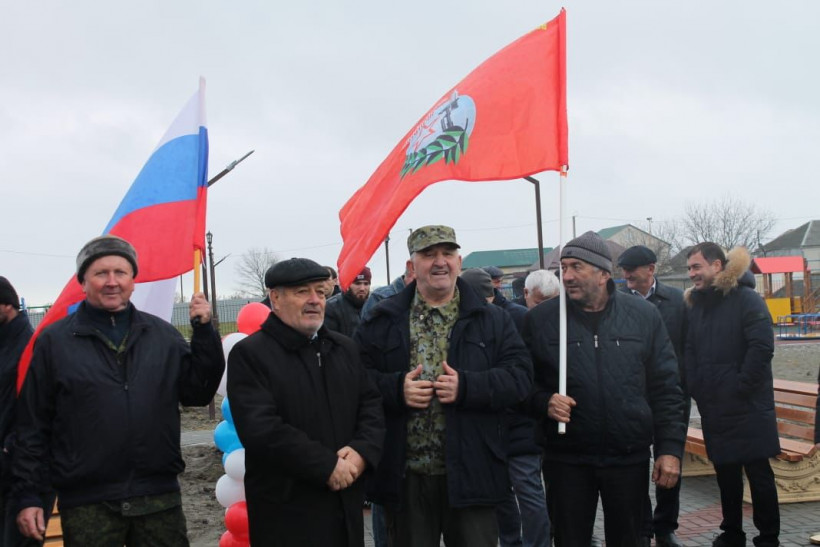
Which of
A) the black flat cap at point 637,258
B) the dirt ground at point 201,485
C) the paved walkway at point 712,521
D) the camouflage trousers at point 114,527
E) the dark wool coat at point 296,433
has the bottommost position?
the dirt ground at point 201,485

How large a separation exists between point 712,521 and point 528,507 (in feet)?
6.74

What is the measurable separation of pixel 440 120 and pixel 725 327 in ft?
8.41

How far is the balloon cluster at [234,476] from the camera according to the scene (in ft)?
16.5

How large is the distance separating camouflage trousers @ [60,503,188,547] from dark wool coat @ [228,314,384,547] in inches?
16.6

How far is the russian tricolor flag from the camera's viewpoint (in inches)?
155

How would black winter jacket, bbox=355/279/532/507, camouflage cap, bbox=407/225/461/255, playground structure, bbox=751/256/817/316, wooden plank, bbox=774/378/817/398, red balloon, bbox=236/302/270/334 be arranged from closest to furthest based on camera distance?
black winter jacket, bbox=355/279/532/507 → camouflage cap, bbox=407/225/461/255 → red balloon, bbox=236/302/270/334 → wooden plank, bbox=774/378/817/398 → playground structure, bbox=751/256/817/316

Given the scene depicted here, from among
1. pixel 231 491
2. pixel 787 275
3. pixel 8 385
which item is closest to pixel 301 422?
pixel 8 385

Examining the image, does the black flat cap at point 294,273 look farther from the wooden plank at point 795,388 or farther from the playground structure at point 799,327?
the playground structure at point 799,327

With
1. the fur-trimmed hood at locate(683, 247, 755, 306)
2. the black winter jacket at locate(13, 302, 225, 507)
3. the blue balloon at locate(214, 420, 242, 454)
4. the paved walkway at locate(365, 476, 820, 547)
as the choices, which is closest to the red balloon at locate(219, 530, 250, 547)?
the blue balloon at locate(214, 420, 242, 454)

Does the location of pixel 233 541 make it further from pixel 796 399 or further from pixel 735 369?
pixel 796 399

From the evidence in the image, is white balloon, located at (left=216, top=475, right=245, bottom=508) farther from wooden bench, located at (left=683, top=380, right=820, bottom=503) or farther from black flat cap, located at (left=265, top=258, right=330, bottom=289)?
wooden bench, located at (left=683, top=380, right=820, bottom=503)

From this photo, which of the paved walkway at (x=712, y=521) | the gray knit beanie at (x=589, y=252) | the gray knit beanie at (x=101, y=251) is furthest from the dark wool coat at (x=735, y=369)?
the gray knit beanie at (x=101, y=251)

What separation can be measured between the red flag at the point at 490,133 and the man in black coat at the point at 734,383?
6.32ft

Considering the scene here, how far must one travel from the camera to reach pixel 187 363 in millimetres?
3559
